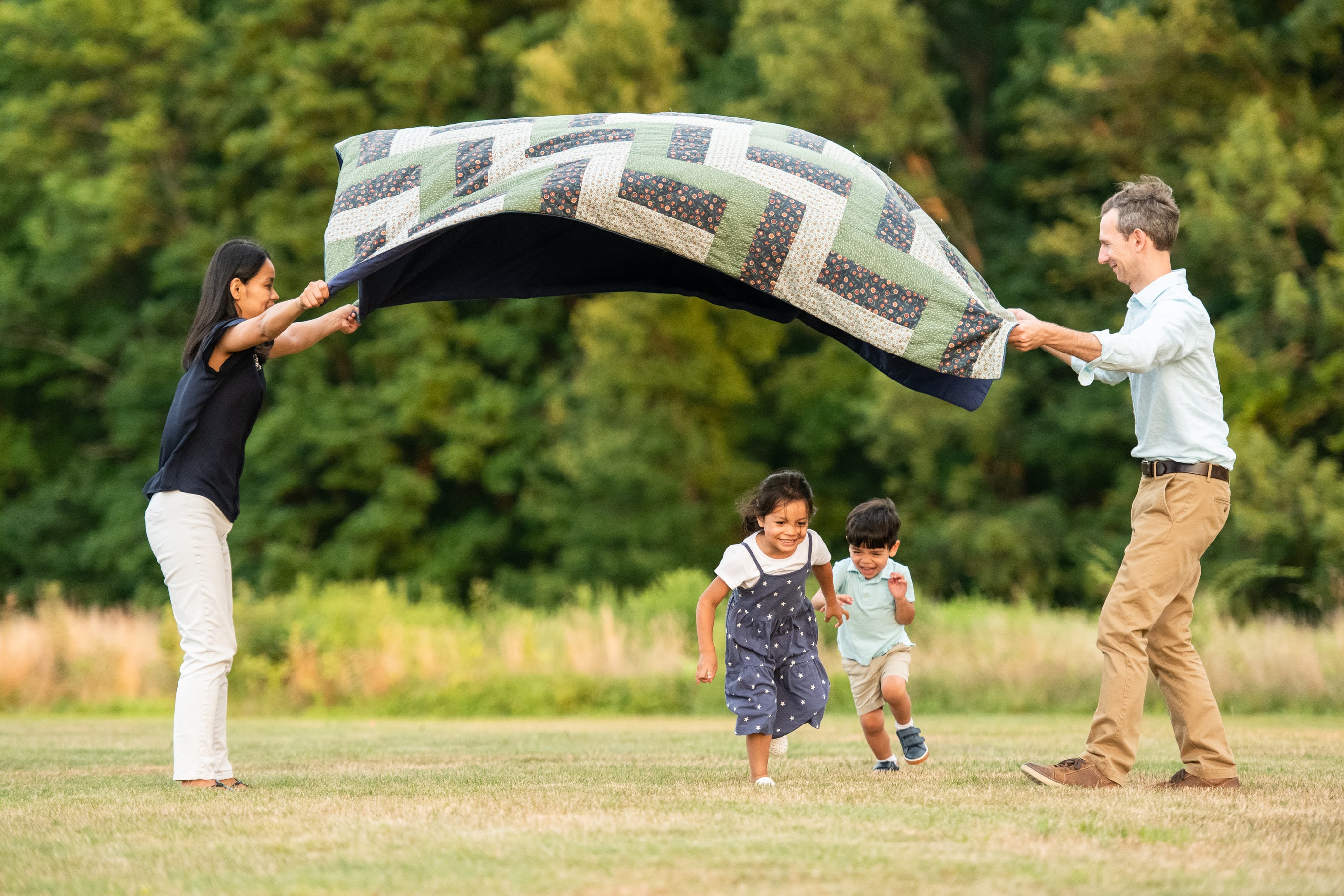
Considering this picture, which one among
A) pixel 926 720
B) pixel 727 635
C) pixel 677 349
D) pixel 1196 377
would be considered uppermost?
pixel 677 349

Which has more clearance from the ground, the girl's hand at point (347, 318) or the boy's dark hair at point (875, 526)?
the girl's hand at point (347, 318)

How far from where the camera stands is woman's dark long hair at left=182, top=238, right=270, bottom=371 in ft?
22.9

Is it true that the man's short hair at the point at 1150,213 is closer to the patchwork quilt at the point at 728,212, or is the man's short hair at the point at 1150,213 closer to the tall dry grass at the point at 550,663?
the patchwork quilt at the point at 728,212

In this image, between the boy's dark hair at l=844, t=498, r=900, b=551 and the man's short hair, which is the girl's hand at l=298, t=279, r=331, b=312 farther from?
the man's short hair

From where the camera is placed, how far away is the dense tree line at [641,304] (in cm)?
2512

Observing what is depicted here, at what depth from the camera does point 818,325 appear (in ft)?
25.8

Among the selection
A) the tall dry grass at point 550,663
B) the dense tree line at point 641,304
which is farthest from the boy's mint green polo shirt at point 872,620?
the dense tree line at point 641,304

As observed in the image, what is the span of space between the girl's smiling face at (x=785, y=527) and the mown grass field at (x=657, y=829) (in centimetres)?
114

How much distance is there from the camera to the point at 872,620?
26.4 ft

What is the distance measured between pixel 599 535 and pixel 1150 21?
14756 millimetres

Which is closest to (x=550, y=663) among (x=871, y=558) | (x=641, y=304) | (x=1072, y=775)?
(x=871, y=558)

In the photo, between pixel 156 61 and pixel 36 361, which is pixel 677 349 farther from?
pixel 36 361

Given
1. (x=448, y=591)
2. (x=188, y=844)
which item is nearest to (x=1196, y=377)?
(x=188, y=844)

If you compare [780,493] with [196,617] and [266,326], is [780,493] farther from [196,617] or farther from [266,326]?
[196,617]
